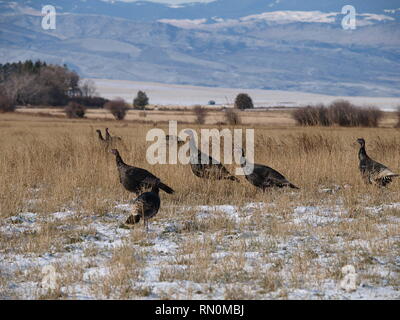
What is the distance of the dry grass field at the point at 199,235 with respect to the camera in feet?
19.8

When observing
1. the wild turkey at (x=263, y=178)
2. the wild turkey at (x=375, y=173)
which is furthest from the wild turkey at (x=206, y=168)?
the wild turkey at (x=375, y=173)

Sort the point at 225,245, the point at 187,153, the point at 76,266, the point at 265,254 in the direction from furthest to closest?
the point at 187,153 < the point at 225,245 < the point at 265,254 < the point at 76,266

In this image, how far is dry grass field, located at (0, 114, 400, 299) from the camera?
19.8ft

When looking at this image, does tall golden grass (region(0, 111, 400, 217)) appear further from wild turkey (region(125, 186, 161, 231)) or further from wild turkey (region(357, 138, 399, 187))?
wild turkey (region(125, 186, 161, 231))

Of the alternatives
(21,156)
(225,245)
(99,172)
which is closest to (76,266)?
(225,245)

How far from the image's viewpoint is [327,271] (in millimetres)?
6426

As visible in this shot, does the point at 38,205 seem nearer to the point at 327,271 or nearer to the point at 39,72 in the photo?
the point at 327,271

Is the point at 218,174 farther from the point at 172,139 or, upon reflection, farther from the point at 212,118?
the point at 212,118

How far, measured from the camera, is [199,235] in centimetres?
830

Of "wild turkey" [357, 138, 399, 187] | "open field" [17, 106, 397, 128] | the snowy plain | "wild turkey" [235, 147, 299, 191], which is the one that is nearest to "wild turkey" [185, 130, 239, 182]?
"wild turkey" [235, 147, 299, 191]

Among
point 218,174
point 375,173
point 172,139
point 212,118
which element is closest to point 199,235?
point 218,174

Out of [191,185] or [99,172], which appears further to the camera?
[99,172]

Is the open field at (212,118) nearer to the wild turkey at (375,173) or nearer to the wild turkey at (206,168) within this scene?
the wild turkey at (206,168)
